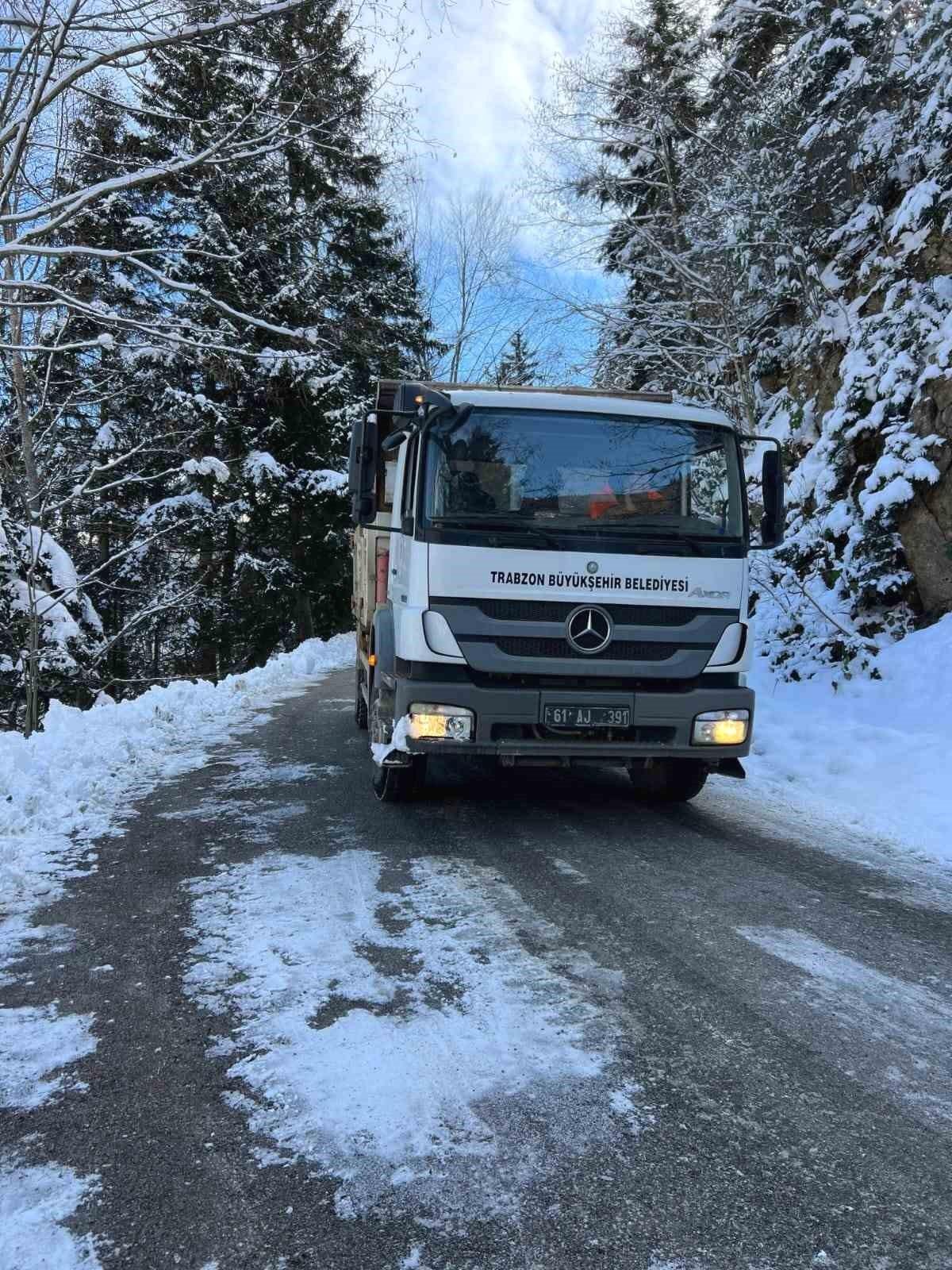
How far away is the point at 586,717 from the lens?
5309 millimetres

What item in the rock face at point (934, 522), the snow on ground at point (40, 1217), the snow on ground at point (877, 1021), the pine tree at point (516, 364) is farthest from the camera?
the pine tree at point (516, 364)

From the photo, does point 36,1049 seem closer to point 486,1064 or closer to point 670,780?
point 486,1064

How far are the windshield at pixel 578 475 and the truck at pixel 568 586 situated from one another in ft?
0.04

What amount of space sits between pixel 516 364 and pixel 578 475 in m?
22.4

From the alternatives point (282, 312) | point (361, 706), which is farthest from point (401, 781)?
point (282, 312)

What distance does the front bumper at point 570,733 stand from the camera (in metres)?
5.27

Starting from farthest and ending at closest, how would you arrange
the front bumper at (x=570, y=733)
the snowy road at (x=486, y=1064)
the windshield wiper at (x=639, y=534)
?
the windshield wiper at (x=639, y=534) < the front bumper at (x=570, y=733) < the snowy road at (x=486, y=1064)

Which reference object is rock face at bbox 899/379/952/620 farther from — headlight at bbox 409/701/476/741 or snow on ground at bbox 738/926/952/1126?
snow on ground at bbox 738/926/952/1126

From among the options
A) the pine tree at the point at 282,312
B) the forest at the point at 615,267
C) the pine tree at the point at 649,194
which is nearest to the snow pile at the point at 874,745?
the forest at the point at 615,267

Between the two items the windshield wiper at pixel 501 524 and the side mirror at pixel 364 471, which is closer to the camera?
the windshield wiper at pixel 501 524

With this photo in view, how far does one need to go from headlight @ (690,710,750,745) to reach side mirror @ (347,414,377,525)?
Result: 258cm

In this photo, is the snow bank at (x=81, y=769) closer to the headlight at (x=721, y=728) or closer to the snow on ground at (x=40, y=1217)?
the snow on ground at (x=40, y=1217)

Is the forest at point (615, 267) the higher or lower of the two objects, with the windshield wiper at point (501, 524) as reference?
higher

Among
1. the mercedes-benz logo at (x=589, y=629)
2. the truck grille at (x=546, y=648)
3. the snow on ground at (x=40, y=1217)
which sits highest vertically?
the mercedes-benz logo at (x=589, y=629)
